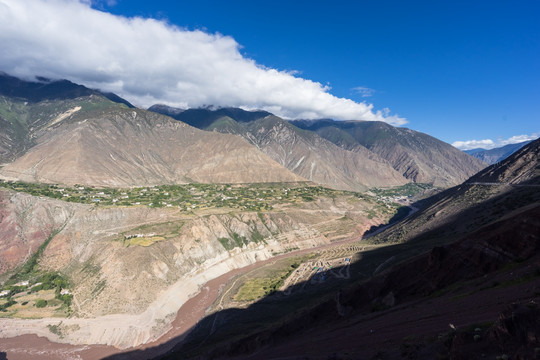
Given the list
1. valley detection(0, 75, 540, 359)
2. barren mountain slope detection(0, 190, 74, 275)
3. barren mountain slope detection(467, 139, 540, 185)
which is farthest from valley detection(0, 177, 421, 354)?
barren mountain slope detection(467, 139, 540, 185)

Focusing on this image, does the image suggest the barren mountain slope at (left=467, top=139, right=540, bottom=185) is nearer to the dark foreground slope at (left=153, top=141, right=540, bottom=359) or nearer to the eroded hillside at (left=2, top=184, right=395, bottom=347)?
the eroded hillside at (left=2, top=184, right=395, bottom=347)

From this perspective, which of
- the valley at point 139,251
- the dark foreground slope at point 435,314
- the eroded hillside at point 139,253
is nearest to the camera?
the dark foreground slope at point 435,314

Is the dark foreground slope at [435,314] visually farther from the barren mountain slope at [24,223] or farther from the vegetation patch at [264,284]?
the barren mountain slope at [24,223]

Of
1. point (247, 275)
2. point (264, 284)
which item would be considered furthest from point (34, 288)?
point (264, 284)

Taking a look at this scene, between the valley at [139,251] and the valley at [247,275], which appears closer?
the valley at [247,275]

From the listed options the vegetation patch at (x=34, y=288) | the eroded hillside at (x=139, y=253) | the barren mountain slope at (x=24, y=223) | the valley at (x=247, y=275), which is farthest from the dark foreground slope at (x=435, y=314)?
the barren mountain slope at (x=24, y=223)

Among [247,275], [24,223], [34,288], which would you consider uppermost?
[24,223]

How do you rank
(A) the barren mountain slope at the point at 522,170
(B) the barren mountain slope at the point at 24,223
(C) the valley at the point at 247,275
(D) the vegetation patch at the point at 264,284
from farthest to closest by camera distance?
(A) the barren mountain slope at the point at 522,170 < (B) the barren mountain slope at the point at 24,223 < (D) the vegetation patch at the point at 264,284 < (C) the valley at the point at 247,275

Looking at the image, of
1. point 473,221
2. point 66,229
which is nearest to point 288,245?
point 473,221

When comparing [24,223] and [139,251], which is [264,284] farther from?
[24,223]

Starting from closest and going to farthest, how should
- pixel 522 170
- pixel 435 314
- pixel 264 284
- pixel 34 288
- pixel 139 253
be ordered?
pixel 435 314 < pixel 34 288 < pixel 264 284 < pixel 139 253 < pixel 522 170

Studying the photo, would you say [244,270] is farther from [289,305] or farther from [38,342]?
[38,342]
